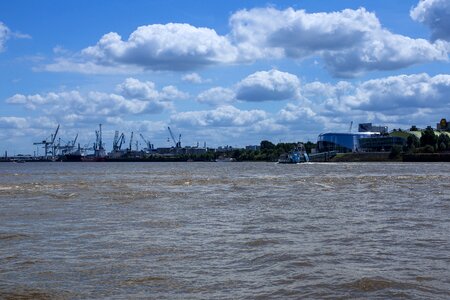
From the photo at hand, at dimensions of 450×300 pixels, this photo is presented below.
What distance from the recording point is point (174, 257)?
18688mm

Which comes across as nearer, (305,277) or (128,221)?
(305,277)

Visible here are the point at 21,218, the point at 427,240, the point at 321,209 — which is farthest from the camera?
the point at 321,209

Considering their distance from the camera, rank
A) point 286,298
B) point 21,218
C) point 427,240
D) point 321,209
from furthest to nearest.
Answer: point 321,209 < point 21,218 < point 427,240 < point 286,298

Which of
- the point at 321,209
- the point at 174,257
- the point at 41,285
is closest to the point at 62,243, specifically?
the point at 174,257

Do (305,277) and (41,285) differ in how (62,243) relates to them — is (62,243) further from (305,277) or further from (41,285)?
(305,277)

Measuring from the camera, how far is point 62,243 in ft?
72.0

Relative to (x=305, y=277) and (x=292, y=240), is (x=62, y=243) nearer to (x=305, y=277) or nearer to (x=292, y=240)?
(x=292, y=240)

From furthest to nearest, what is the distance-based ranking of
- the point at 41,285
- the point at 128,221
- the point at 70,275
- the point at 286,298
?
the point at 128,221 < the point at 70,275 < the point at 41,285 < the point at 286,298

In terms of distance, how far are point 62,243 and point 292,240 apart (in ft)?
25.9

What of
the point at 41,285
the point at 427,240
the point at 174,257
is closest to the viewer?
the point at 41,285

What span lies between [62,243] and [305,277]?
390 inches

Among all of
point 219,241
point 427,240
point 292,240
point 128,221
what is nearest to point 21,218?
point 128,221

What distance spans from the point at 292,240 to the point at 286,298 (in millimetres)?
8240

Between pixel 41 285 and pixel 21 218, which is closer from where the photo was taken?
pixel 41 285
